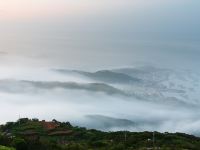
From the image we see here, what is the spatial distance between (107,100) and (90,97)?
8.88m

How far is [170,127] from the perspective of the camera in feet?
488

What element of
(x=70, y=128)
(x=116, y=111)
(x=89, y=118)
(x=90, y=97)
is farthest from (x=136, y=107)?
(x=70, y=128)

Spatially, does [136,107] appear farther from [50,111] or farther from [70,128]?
[70,128]

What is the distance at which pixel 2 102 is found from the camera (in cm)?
16675

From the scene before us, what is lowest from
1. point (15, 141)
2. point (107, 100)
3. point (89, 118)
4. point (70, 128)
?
point (15, 141)

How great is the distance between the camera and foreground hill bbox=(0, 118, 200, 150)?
1464 inches

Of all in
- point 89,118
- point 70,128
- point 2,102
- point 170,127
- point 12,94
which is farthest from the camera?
point 12,94

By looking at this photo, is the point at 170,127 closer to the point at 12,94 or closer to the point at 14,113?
the point at 14,113

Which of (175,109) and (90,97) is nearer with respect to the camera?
(175,109)

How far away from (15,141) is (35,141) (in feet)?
4.69

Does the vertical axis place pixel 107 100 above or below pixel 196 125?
above

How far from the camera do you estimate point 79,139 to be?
62.0m

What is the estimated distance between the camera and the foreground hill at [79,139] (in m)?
37.2

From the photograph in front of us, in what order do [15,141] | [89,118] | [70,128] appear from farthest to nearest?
[89,118] < [70,128] < [15,141]
